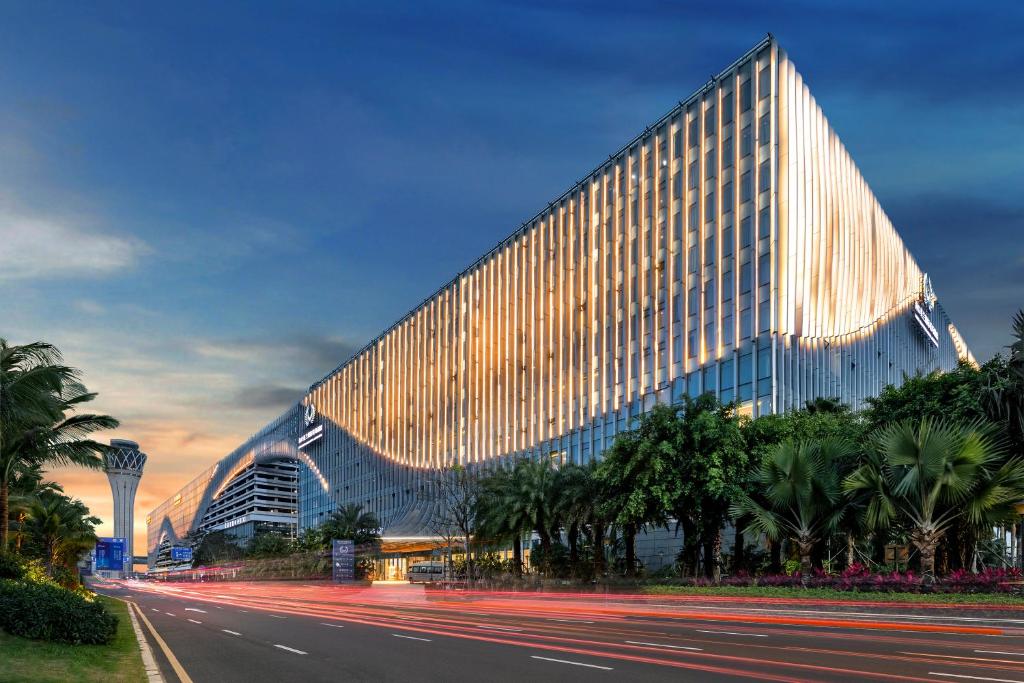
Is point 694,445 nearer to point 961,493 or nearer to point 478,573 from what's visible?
point 961,493

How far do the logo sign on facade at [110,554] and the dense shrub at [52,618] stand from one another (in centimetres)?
10312

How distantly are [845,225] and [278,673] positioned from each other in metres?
53.5

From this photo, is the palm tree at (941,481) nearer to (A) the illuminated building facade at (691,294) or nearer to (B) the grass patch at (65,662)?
(A) the illuminated building facade at (691,294)

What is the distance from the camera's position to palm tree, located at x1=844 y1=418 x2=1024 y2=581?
97.9 ft

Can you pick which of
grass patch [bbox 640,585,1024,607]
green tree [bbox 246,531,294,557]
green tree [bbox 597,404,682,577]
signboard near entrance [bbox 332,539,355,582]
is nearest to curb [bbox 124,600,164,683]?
grass patch [bbox 640,585,1024,607]

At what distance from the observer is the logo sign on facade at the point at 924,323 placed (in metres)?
79.1

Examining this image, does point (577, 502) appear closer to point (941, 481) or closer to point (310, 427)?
point (941, 481)

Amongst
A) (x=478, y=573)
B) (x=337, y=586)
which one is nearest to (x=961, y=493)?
(x=478, y=573)

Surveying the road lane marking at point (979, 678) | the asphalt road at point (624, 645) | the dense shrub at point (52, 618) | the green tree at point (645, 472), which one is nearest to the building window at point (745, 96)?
the green tree at point (645, 472)

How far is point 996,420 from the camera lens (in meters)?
33.0

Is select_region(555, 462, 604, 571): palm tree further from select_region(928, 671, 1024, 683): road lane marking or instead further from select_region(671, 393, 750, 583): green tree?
select_region(928, 671, 1024, 683): road lane marking

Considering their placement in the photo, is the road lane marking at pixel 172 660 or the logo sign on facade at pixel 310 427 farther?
the logo sign on facade at pixel 310 427

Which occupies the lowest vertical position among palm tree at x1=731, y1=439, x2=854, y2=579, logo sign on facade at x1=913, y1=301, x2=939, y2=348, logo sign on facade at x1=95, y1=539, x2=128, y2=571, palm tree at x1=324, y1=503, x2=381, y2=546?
logo sign on facade at x1=95, y1=539, x2=128, y2=571

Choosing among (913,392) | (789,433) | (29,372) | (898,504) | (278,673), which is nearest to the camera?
(278,673)
